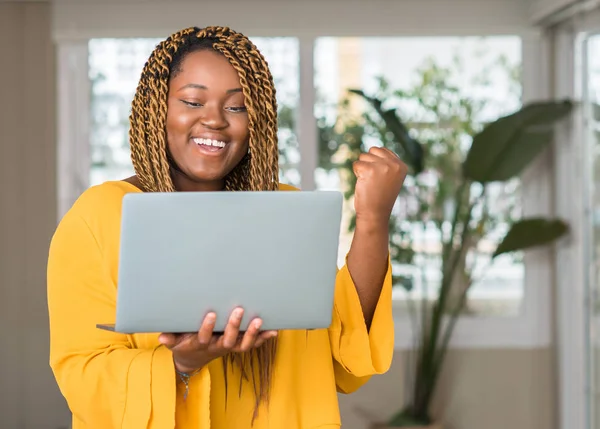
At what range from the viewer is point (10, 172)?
4.47 m

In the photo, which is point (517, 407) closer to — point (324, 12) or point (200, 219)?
point (324, 12)

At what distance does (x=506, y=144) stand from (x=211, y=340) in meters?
3.15

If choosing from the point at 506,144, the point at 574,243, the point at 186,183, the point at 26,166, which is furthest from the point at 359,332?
the point at 26,166

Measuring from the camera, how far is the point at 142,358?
3.75 feet

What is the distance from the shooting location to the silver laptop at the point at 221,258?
1033mm

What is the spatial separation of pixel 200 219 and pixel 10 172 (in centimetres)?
374

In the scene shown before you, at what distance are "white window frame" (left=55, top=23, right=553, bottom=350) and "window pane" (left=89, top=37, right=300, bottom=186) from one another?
0.05m

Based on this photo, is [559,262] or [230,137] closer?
[230,137]

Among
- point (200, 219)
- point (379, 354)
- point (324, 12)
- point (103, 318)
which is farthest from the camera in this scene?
point (324, 12)

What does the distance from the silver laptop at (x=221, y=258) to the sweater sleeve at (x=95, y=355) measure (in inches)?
3.8

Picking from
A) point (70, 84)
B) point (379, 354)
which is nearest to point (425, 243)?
point (70, 84)

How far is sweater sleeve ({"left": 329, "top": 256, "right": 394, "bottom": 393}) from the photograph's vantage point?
51.2 inches

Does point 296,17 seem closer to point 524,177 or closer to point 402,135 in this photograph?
point 402,135

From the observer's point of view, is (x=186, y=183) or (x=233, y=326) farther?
(x=186, y=183)
